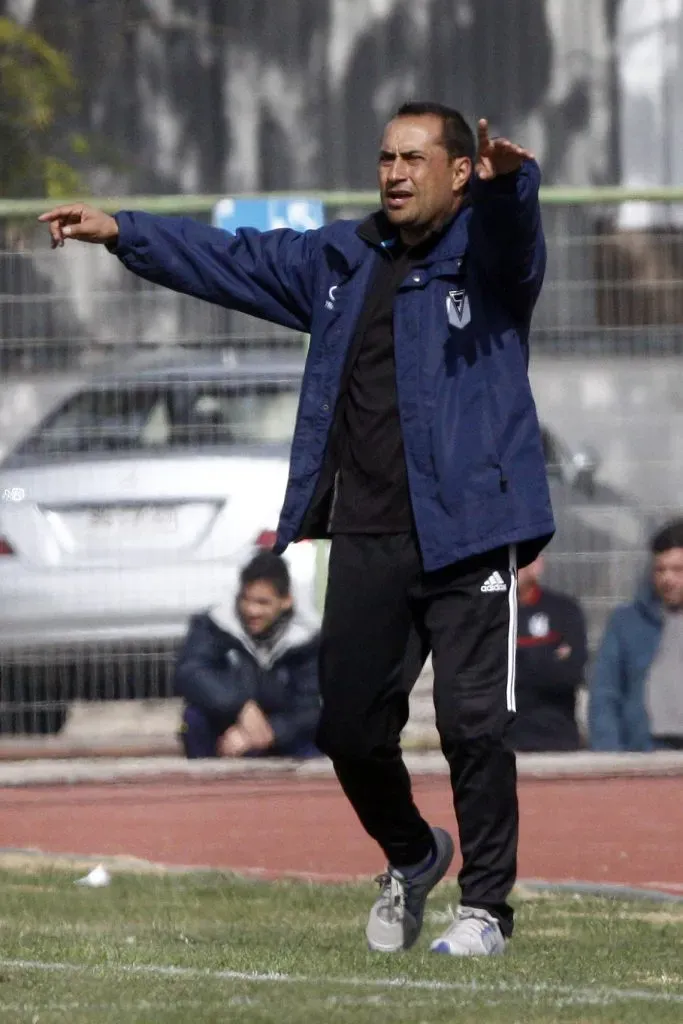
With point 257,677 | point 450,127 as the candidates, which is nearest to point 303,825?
point 257,677

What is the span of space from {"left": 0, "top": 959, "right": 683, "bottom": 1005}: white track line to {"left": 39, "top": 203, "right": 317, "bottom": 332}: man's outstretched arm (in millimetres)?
1706

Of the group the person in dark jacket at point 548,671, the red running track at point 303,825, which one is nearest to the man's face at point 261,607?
the red running track at point 303,825

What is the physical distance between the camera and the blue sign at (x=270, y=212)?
937 cm

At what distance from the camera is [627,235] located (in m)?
9.38

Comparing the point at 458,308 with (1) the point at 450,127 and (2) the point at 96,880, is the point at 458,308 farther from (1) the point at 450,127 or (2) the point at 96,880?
(2) the point at 96,880

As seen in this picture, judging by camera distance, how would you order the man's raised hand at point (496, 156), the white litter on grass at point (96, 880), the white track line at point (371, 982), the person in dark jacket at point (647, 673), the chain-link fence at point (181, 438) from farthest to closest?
1. the chain-link fence at point (181, 438)
2. the person in dark jacket at point (647, 673)
3. the white litter on grass at point (96, 880)
4. the man's raised hand at point (496, 156)
5. the white track line at point (371, 982)

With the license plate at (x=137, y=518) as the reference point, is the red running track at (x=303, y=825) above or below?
below

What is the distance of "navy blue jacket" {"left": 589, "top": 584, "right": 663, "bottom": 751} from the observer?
9.20 m

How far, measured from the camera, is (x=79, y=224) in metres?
5.51

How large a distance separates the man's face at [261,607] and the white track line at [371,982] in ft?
12.9

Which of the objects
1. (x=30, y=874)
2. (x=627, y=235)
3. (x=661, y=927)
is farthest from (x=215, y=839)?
(x=627, y=235)

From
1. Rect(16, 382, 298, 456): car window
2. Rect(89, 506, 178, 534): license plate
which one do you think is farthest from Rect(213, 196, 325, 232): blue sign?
Rect(89, 506, 178, 534): license plate

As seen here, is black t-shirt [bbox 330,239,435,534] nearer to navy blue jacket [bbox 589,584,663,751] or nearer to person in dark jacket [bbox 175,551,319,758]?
person in dark jacket [bbox 175,551,319,758]

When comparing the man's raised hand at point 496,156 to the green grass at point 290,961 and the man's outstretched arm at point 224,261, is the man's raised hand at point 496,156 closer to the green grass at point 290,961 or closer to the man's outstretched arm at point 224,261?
the man's outstretched arm at point 224,261
